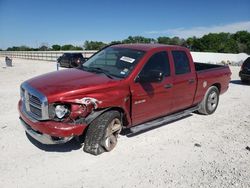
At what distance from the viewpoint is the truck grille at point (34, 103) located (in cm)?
392

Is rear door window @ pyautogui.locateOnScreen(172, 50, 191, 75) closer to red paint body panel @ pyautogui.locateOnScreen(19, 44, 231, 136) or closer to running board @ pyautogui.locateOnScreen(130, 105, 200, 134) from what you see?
red paint body panel @ pyautogui.locateOnScreen(19, 44, 231, 136)

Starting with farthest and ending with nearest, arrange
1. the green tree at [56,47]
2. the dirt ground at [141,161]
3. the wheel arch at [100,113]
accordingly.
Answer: the green tree at [56,47] < the wheel arch at [100,113] < the dirt ground at [141,161]

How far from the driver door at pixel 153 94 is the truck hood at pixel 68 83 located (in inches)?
23.8

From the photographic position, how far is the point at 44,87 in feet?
13.8

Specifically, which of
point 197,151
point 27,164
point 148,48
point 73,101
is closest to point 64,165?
point 27,164

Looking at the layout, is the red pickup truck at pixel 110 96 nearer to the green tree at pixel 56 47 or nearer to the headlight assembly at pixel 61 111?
the headlight assembly at pixel 61 111

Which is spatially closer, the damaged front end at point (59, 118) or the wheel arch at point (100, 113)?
the damaged front end at point (59, 118)

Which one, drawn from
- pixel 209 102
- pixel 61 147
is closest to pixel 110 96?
pixel 61 147

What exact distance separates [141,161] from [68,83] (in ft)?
5.81

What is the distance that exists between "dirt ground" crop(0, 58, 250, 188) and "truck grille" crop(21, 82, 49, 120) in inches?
28.5

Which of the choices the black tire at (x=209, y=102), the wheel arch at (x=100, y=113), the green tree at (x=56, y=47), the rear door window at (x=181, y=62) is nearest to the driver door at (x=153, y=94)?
the wheel arch at (x=100, y=113)

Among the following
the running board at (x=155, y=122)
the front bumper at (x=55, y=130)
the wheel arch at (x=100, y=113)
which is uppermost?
the wheel arch at (x=100, y=113)

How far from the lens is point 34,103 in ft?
13.8

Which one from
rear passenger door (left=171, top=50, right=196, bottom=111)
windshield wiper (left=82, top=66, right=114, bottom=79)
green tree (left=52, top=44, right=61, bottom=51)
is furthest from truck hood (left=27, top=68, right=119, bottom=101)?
green tree (left=52, top=44, right=61, bottom=51)
